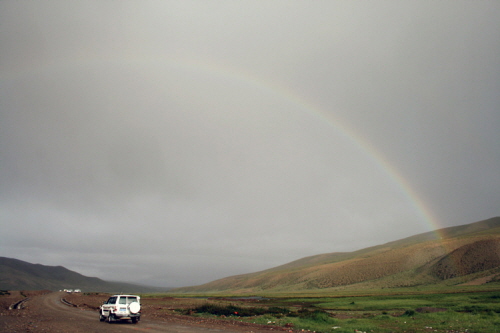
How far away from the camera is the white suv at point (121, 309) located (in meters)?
30.8

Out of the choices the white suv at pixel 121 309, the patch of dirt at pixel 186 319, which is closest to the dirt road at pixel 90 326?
the patch of dirt at pixel 186 319

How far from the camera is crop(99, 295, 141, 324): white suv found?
101 ft

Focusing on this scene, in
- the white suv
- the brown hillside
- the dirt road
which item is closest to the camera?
the dirt road

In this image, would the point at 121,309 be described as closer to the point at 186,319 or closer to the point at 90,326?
the point at 90,326

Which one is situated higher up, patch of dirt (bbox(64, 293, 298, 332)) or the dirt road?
the dirt road

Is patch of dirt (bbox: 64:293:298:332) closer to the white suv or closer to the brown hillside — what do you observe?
the white suv

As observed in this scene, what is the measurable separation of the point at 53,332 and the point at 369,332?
24.0 m

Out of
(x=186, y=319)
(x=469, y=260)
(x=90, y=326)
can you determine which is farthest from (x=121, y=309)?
(x=469, y=260)

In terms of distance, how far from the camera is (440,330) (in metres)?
29.1

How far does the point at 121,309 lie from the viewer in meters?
31.0

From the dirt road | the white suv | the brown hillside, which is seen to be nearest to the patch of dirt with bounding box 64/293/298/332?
the dirt road

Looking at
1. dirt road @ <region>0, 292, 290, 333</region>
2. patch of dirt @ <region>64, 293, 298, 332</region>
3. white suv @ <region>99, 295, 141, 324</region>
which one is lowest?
patch of dirt @ <region>64, 293, 298, 332</region>

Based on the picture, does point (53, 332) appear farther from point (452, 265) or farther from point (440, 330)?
point (452, 265)

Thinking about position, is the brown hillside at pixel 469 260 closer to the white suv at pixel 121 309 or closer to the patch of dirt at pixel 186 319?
the patch of dirt at pixel 186 319
